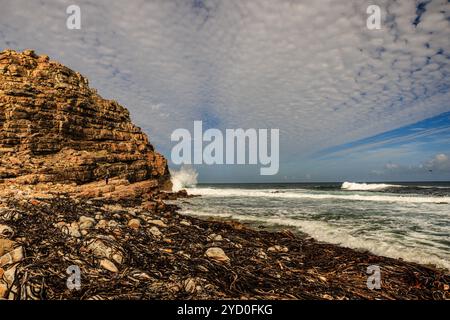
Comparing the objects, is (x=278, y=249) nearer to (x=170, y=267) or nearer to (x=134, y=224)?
(x=170, y=267)

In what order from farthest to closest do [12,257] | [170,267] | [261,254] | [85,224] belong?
[85,224]
[261,254]
[170,267]
[12,257]

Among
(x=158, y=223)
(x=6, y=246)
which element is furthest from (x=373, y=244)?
(x=6, y=246)

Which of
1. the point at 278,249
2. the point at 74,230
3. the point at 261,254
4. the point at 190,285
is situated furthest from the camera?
the point at 278,249

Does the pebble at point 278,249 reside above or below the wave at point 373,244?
above

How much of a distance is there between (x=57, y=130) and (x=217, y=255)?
71.8 ft

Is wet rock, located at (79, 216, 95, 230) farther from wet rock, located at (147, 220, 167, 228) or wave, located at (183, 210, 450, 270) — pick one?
wave, located at (183, 210, 450, 270)

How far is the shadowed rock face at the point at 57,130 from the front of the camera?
18297mm

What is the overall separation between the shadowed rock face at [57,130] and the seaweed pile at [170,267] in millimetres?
14055

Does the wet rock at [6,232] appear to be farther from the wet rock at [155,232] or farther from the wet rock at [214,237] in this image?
the wet rock at [214,237]

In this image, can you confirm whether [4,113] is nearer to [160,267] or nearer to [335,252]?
[160,267]

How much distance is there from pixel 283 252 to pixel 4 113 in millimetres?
23250

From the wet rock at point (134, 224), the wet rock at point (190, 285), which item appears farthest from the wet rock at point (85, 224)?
the wet rock at point (190, 285)

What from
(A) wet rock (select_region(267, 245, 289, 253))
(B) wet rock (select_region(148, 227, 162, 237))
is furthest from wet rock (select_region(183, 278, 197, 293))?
(A) wet rock (select_region(267, 245, 289, 253))

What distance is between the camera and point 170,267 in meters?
4.46
